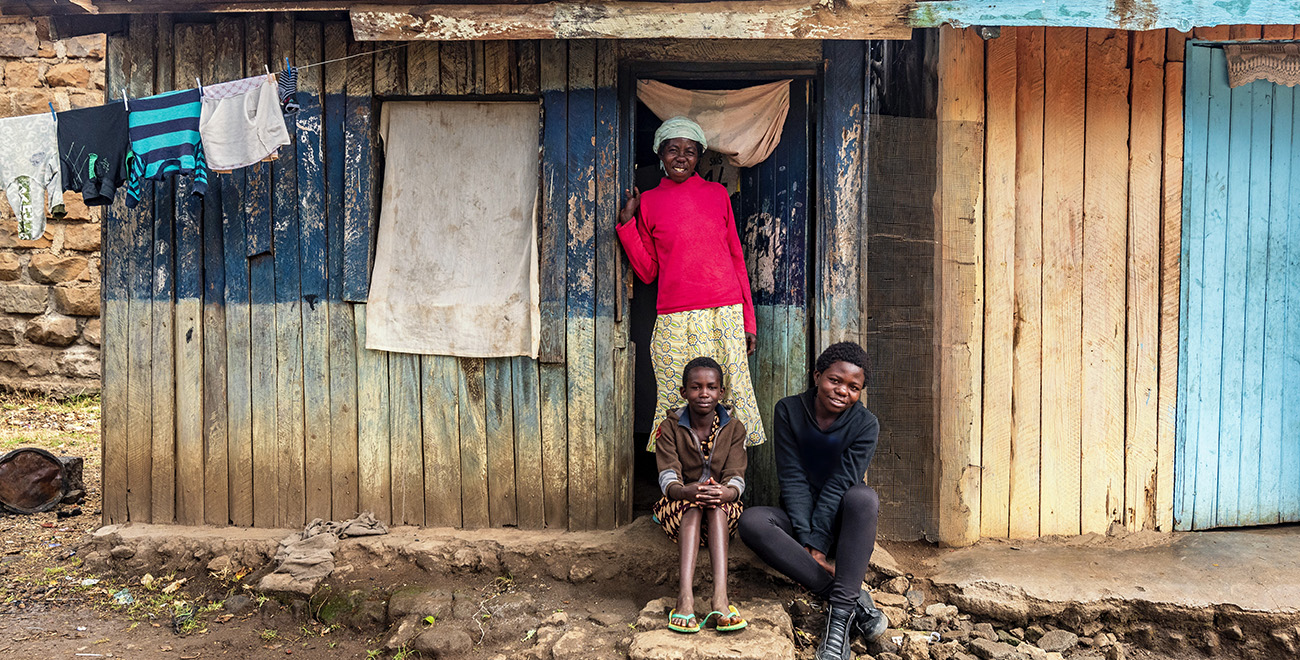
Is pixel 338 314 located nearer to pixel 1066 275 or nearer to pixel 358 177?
pixel 358 177

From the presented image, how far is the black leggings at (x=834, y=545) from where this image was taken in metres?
3.59

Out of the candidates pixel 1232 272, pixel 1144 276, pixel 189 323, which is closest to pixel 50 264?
pixel 189 323

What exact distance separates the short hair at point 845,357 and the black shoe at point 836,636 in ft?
3.19

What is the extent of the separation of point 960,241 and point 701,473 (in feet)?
5.51

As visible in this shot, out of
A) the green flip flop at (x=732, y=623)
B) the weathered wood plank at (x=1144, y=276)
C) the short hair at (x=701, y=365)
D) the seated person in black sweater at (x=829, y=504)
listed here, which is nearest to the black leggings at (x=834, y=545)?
the seated person in black sweater at (x=829, y=504)

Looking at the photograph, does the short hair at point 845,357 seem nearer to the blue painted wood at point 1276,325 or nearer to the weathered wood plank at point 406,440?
the weathered wood plank at point 406,440

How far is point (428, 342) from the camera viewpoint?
14.5ft

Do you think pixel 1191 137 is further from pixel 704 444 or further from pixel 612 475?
pixel 612 475

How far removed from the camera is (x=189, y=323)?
4523 mm

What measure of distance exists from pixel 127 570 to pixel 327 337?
1486 millimetres

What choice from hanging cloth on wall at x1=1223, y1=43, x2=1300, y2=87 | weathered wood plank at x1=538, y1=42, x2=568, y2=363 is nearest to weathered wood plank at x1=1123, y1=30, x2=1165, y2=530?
hanging cloth on wall at x1=1223, y1=43, x2=1300, y2=87

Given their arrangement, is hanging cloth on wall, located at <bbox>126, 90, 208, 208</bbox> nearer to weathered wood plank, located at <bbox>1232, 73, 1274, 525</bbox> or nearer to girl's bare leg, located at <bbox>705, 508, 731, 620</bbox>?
girl's bare leg, located at <bbox>705, 508, 731, 620</bbox>

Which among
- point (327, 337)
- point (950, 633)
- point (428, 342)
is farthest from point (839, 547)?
point (327, 337)

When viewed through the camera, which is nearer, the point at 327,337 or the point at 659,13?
the point at 659,13
